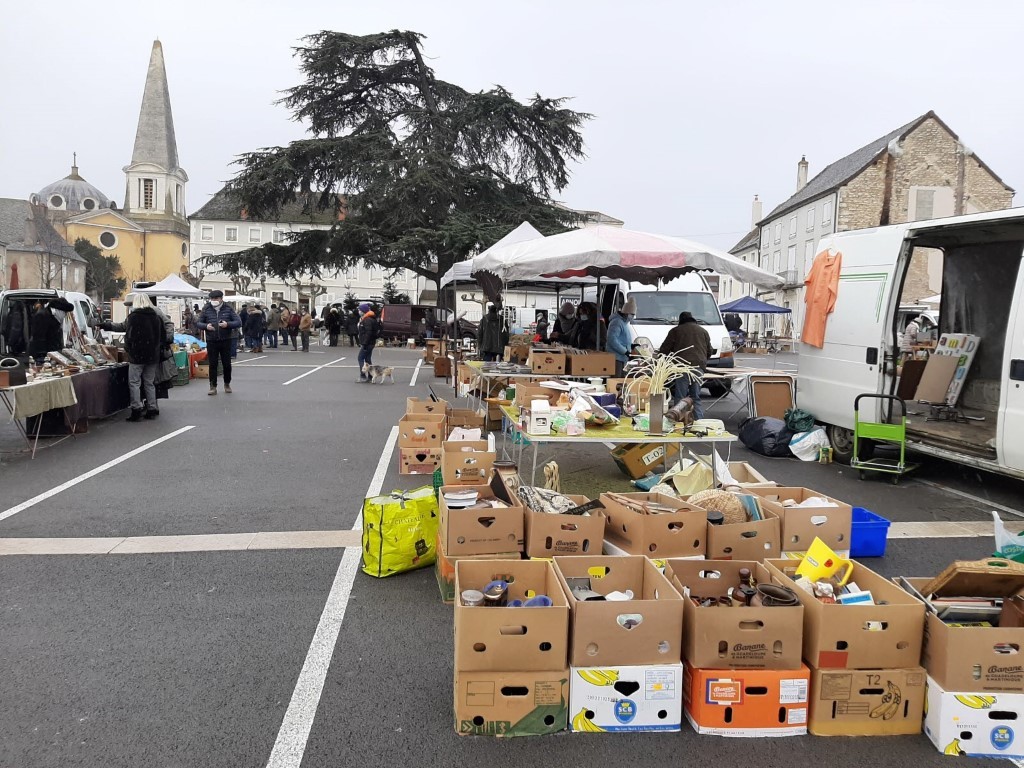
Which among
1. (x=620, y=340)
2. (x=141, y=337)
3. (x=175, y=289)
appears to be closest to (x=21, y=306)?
(x=141, y=337)

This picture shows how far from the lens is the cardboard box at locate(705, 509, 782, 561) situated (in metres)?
4.36

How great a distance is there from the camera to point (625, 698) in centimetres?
304

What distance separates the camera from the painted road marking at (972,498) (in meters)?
6.79

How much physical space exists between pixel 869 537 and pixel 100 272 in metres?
82.1

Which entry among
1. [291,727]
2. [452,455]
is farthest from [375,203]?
[291,727]

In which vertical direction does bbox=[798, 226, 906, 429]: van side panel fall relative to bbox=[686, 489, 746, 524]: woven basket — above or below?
above

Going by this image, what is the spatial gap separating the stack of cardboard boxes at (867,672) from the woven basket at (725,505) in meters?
1.56

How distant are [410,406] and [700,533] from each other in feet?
15.8

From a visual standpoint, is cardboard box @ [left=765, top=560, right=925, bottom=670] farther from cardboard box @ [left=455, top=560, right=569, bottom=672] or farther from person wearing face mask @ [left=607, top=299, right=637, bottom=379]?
person wearing face mask @ [left=607, top=299, right=637, bottom=379]

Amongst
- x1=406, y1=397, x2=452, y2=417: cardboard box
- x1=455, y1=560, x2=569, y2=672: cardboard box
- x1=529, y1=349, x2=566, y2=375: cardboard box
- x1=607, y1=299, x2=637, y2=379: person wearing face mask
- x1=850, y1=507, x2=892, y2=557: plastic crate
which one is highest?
x1=607, y1=299, x2=637, y2=379: person wearing face mask

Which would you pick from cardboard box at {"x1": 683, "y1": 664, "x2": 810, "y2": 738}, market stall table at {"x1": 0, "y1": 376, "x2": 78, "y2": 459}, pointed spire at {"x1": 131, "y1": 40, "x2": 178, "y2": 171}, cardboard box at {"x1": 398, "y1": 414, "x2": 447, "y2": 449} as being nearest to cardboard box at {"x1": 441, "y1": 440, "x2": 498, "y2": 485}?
cardboard box at {"x1": 398, "y1": 414, "x2": 447, "y2": 449}

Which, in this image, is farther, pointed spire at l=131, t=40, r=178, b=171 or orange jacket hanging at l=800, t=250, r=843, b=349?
pointed spire at l=131, t=40, r=178, b=171

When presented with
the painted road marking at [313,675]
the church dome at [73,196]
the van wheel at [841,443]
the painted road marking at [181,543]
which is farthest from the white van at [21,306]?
the church dome at [73,196]

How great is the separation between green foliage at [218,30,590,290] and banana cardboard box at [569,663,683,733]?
2691cm
